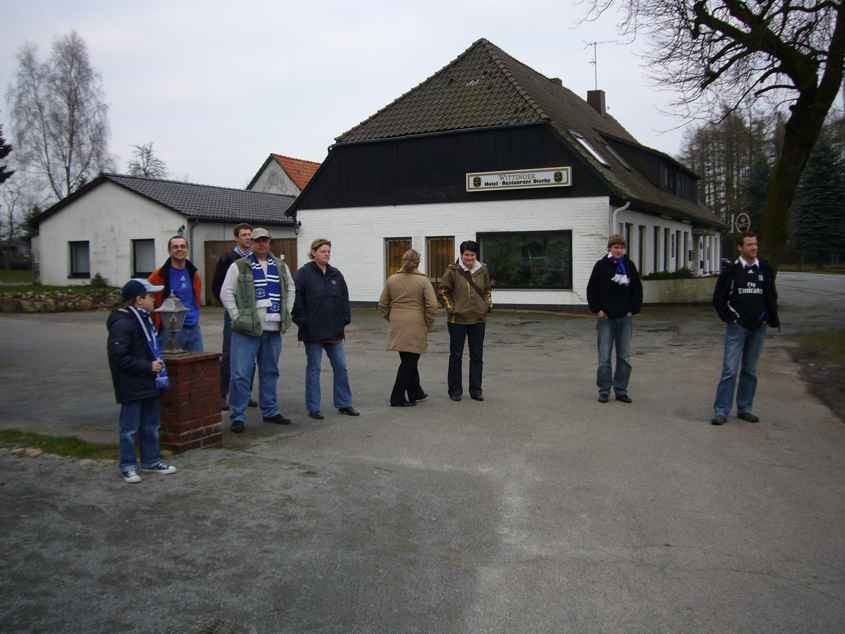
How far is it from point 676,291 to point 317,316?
2017cm

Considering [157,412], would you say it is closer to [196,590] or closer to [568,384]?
[196,590]

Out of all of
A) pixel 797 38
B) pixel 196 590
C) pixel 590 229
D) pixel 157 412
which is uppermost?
pixel 797 38

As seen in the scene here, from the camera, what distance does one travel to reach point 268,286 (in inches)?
320

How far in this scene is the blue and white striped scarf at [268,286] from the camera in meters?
8.08

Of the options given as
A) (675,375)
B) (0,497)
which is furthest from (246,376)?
(675,375)

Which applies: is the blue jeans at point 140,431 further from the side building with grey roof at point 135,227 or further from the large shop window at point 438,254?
the side building with grey roof at point 135,227

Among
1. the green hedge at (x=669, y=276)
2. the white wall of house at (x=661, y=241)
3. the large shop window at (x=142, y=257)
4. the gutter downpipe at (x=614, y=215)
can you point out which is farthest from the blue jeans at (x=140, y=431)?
the large shop window at (x=142, y=257)

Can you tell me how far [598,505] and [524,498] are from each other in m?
0.52

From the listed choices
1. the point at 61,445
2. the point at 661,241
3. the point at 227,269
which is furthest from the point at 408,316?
the point at 661,241

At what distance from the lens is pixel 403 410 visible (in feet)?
29.6

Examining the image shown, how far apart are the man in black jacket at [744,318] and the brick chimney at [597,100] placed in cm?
3245

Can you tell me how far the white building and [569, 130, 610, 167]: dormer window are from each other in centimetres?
6

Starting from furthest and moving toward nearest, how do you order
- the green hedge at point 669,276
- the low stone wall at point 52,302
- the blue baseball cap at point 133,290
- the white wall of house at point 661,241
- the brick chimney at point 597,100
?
the brick chimney at point 597,100
the white wall of house at point 661,241
the green hedge at point 669,276
the low stone wall at point 52,302
the blue baseball cap at point 133,290

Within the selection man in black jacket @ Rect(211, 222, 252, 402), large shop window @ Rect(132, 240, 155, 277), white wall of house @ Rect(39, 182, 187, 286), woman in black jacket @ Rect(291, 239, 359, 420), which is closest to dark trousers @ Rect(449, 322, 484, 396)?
woman in black jacket @ Rect(291, 239, 359, 420)
